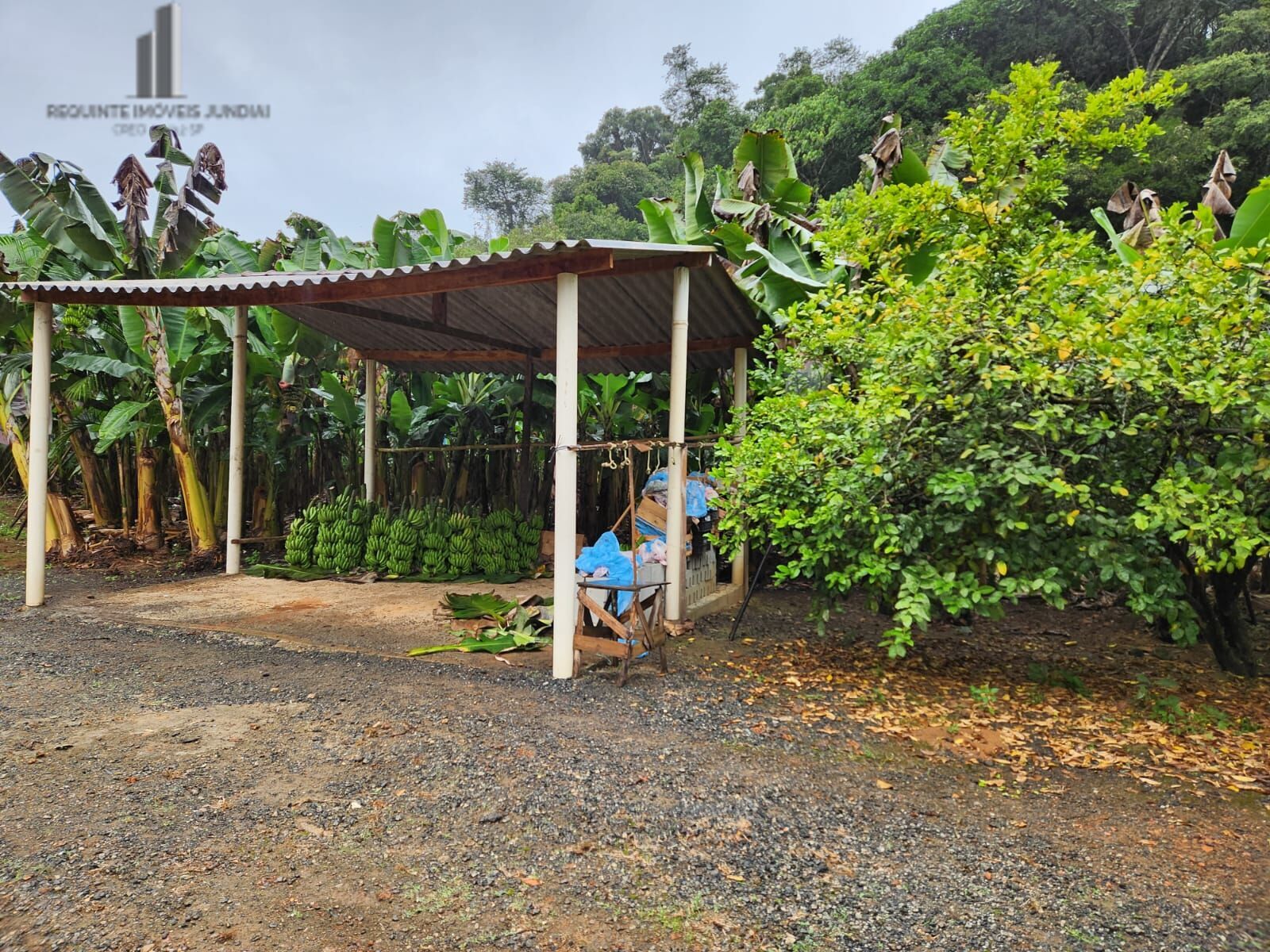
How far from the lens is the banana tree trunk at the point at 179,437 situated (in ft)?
27.7

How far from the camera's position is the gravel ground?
2195mm

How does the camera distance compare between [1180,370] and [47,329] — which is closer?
[1180,370]

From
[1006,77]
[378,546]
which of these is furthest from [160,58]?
[1006,77]

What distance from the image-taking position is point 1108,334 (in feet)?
12.2

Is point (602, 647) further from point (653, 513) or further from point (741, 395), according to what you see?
point (741, 395)

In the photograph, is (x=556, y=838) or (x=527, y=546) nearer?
(x=556, y=838)

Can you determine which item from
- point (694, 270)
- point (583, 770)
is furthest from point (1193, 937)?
point (694, 270)

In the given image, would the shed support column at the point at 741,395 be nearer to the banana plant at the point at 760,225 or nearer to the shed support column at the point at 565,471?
the banana plant at the point at 760,225

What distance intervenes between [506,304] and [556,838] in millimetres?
5413

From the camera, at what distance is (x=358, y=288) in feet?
17.7

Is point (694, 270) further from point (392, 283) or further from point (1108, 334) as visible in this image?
point (1108, 334)

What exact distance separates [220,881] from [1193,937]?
300 centimetres

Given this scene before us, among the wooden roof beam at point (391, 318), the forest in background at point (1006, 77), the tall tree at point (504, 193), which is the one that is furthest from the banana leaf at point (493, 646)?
the tall tree at point (504, 193)

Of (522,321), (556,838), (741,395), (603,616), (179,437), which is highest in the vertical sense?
(522,321)
